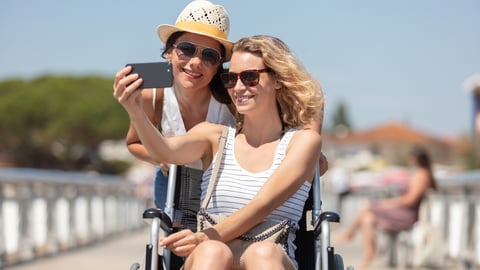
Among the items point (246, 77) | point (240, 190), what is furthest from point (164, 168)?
point (246, 77)

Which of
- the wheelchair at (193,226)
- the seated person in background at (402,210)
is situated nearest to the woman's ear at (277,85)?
the wheelchair at (193,226)

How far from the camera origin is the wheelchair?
4.46 m

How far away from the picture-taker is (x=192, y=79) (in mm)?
4934

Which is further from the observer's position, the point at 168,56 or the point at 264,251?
the point at 168,56

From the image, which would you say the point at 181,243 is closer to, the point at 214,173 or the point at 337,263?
the point at 214,173

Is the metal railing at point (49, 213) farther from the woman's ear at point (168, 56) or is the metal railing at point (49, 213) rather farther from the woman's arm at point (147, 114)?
the woman's ear at point (168, 56)

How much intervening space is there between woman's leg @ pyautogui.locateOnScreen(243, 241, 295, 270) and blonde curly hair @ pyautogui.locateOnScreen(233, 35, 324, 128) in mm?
747

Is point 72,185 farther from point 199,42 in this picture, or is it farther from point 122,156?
point 122,156

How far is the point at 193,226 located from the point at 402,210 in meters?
6.55

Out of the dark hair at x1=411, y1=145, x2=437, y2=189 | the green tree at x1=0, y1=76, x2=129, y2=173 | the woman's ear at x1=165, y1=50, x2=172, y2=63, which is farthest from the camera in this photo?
the green tree at x1=0, y1=76, x2=129, y2=173

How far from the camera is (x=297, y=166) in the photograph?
455 centimetres

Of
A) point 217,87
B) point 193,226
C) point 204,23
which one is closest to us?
point 204,23

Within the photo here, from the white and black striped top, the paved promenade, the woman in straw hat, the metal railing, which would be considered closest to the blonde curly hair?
the white and black striped top

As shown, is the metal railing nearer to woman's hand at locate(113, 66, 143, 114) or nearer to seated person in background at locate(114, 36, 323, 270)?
seated person in background at locate(114, 36, 323, 270)
